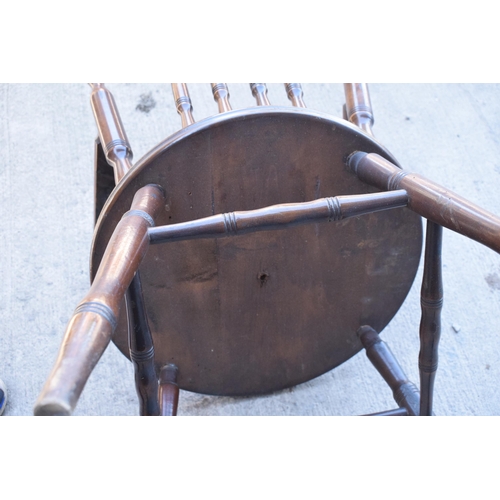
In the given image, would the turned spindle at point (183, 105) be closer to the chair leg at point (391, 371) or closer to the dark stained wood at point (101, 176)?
the dark stained wood at point (101, 176)

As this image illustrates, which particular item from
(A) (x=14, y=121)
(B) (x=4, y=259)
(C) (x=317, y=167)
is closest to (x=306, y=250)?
(C) (x=317, y=167)

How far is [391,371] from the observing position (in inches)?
43.0

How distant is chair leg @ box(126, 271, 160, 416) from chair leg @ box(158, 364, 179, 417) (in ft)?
0.42

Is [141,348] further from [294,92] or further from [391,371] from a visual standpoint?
[294,92]

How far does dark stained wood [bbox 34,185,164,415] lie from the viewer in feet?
1.68

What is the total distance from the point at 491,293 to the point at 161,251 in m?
0.85

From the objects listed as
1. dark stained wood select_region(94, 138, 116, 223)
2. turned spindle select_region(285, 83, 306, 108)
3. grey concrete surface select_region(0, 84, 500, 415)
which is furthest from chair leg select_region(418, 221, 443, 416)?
dark stained wood select_region(94, 138, 116, 223)

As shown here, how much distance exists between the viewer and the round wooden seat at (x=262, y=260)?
849mm

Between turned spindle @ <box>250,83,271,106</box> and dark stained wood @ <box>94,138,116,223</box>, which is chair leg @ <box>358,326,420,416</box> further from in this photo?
dark stained wood @ <box>94,138,116,223</box>

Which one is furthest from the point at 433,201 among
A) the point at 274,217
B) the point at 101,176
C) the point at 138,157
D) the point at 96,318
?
the point at 138,157

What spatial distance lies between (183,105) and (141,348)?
0.55 meters

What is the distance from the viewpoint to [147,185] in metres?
0.84

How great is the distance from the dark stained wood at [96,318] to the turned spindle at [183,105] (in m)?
0.42

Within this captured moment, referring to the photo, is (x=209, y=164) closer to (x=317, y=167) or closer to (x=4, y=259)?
(x=317, y=167)
